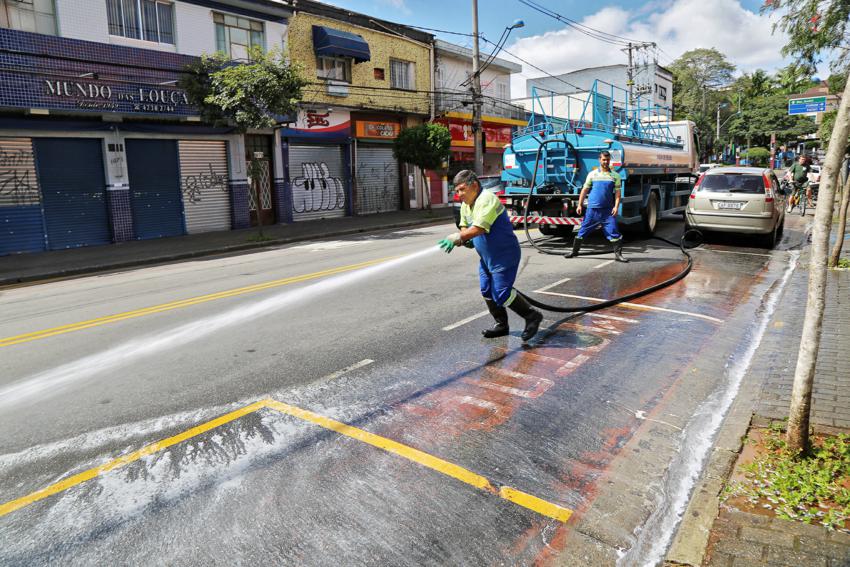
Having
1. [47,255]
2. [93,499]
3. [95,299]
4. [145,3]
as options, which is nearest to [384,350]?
[93,499]

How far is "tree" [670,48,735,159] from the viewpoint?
64.6m

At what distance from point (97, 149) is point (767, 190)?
55.5 ft

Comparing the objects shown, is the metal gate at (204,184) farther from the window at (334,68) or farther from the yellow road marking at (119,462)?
the yellow road marking at (119,462)

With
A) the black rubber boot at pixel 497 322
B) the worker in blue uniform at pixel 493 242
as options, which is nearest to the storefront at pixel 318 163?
the worker in blue uniform at pixel 493 242

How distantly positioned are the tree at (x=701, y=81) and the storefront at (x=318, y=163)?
169ft

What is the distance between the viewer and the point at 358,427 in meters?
4.31

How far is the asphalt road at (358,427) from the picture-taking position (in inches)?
122

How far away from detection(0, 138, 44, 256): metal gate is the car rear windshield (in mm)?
16272

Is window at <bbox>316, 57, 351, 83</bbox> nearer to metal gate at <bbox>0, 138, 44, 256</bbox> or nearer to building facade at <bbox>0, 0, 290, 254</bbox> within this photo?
building facade at <bbox>0, 0, 290, 254</bbox>

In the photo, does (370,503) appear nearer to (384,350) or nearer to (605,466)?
(605,466)

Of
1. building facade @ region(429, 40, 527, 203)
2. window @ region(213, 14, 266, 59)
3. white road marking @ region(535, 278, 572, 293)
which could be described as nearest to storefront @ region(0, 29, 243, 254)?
window @ region(213, 14, 266, 59)

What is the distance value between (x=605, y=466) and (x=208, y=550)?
232 centimetres

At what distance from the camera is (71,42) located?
15539 mm

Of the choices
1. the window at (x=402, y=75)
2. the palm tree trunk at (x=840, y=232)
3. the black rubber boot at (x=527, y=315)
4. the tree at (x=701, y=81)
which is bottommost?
the black rubber boot at (x=527, y=315)
